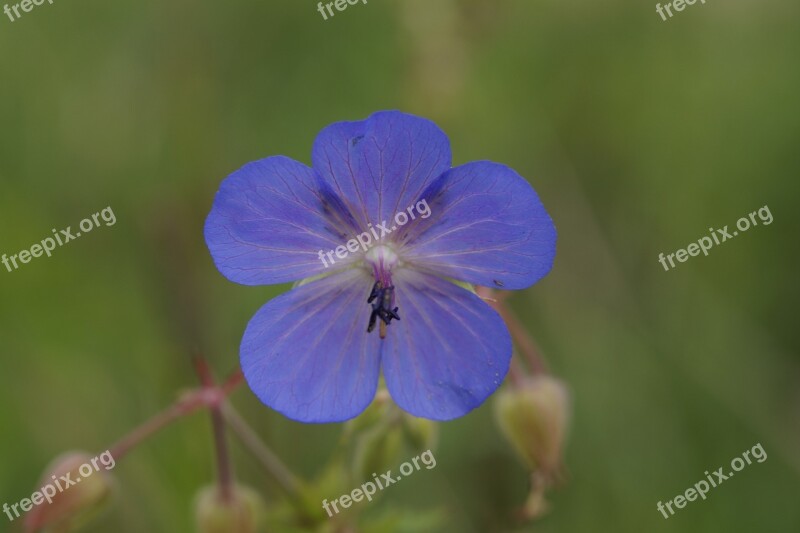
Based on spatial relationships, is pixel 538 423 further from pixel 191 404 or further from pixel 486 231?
pixel 191 404

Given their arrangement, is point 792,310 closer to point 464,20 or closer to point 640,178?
point 640,178

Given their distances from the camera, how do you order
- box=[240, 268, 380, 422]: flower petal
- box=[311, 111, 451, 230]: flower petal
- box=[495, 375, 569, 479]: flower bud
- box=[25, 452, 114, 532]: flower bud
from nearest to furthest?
box=[311, 111, 451, 230]: flower petal < box=[240, 268, 380, 422]: flower petal < box=[25, 452, 114, 532]: flower bud < box=[495, 375, 569, 479]: flower bud

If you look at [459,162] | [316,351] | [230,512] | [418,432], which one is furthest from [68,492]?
[459,162]

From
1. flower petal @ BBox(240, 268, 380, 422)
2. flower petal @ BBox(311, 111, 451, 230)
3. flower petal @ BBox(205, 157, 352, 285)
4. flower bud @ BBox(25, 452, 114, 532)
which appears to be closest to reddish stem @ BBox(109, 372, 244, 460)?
flower bud @ BBox(25, 452, 114, 532)

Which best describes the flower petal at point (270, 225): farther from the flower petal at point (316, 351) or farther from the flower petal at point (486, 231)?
the flower petal at point (486, 231)

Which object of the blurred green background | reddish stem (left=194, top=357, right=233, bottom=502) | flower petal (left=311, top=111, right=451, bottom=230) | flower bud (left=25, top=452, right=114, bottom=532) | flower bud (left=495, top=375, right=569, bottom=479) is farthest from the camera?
the blurred green background

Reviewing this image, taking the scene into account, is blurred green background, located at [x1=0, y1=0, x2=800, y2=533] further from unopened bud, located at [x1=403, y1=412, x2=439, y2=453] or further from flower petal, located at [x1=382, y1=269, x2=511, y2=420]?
flower petal, located at [x1=382, y1=269, x2=511, y2=420]
